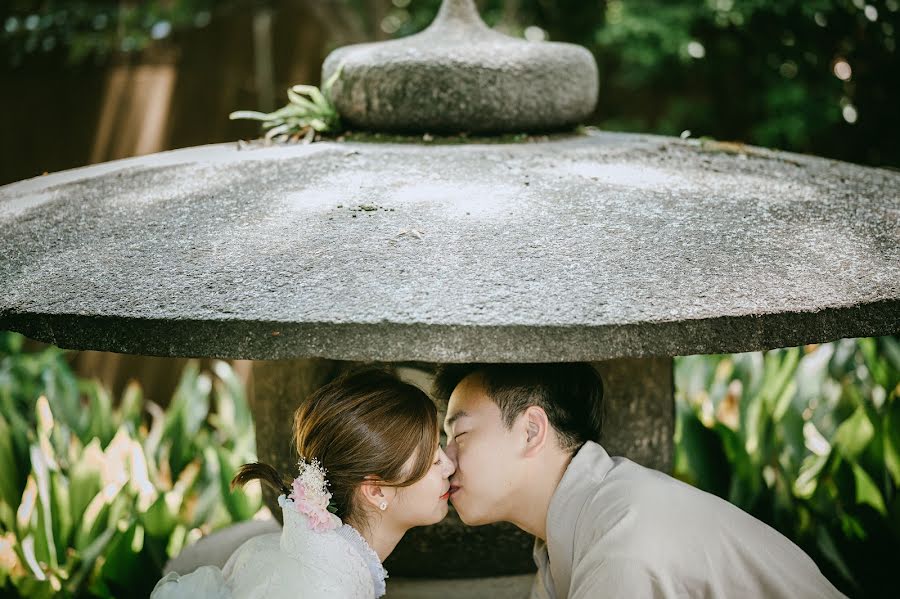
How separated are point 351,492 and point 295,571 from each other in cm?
21

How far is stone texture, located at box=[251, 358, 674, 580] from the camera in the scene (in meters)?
2.44

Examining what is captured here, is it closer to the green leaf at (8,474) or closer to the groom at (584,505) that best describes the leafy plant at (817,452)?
the groom at (584,505)

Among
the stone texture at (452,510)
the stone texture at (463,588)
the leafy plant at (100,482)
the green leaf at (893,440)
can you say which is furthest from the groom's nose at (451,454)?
the green leaf at (893,440)

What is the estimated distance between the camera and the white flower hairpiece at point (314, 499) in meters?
1.83

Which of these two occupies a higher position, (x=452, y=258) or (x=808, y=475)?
(x=452, y=258)

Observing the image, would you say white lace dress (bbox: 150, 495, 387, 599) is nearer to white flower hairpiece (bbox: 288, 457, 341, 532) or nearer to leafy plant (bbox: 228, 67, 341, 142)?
white flower hairpiece (bbox: 288, 457, 341, 532)

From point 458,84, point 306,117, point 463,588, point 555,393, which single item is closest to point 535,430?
point 555,393

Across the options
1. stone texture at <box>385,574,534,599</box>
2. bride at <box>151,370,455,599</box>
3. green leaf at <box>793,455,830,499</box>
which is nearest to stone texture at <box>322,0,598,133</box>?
bride at <box>151,370,455,599</box>

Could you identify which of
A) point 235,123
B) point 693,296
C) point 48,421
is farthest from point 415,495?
point 235,123

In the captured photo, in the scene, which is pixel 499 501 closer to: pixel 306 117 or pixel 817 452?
pixel 306 117

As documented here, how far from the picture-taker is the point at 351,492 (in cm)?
195

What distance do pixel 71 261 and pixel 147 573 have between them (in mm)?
1316

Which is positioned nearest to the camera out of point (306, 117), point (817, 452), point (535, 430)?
point (535, 430)

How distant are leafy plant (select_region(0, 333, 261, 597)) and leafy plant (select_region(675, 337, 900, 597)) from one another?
Answer: 1.68 m
